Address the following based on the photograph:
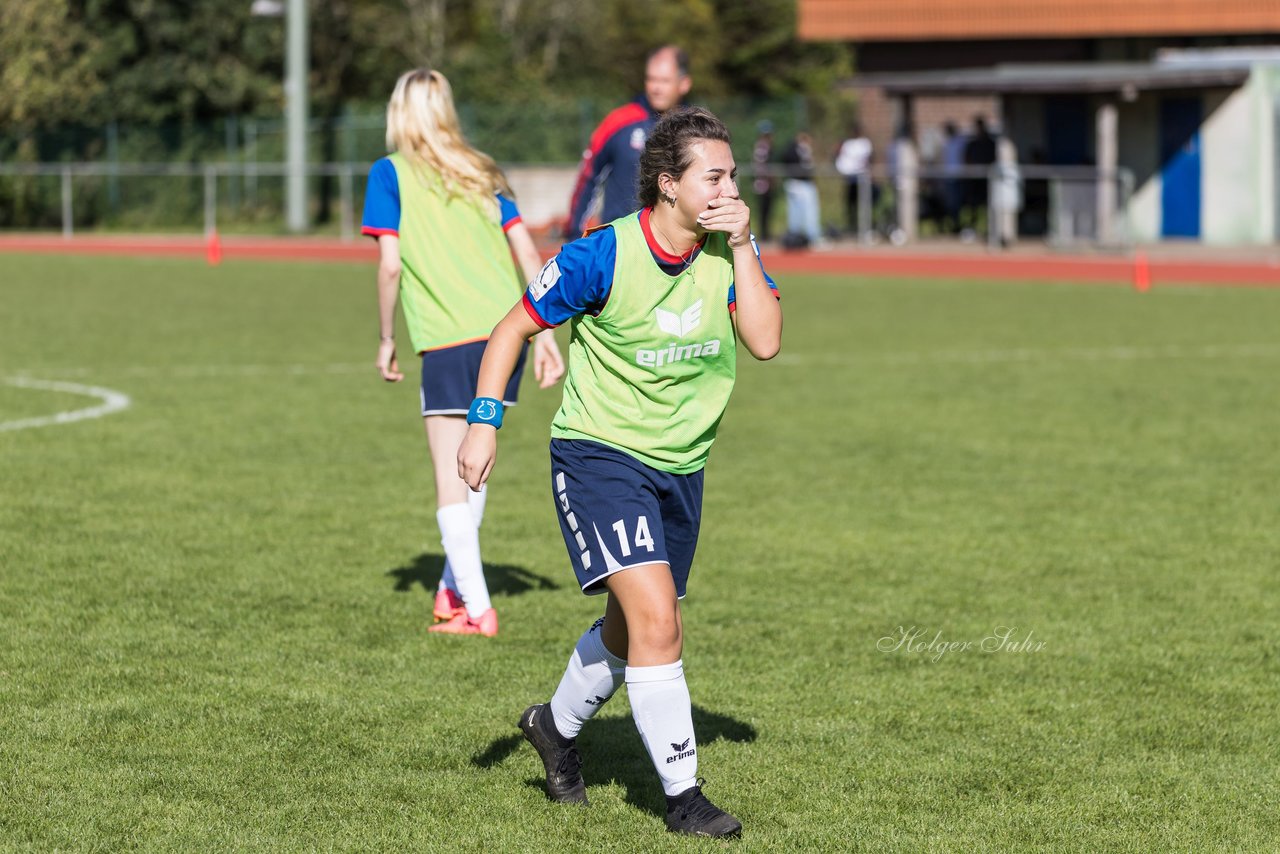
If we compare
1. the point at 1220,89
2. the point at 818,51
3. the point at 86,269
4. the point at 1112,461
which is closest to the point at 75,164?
the point at 86,269

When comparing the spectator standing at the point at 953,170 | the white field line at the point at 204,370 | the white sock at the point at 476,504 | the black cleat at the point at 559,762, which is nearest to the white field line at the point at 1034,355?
the white field line at the point at 204,370

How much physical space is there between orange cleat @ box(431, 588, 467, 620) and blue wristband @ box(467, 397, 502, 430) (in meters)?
2.44

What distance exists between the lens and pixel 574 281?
4645 mm

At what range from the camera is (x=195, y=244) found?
34812 millimetres

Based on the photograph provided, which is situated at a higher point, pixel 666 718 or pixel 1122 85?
pixel 1122 85

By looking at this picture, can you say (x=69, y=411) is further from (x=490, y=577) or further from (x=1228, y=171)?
(x=1228, y=171)

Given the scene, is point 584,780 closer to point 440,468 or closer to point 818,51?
point 440,468

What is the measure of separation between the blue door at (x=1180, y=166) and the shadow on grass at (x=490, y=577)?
27.1 m

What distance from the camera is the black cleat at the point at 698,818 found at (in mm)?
4637

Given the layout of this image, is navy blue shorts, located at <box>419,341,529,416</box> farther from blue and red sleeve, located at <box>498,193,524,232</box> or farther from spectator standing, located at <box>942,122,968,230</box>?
spectator standing, located at <box>942,122,968,230</box>

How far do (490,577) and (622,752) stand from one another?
243cm

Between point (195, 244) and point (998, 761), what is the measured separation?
102ft

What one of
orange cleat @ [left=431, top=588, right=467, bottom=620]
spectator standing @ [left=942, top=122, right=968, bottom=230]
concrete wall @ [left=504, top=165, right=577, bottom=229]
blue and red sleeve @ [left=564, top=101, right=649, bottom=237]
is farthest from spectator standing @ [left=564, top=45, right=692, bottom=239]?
concrete wall @ [left=504, top=165, right=577, bottom=229]

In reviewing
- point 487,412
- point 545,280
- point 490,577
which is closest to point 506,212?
point 490,577
